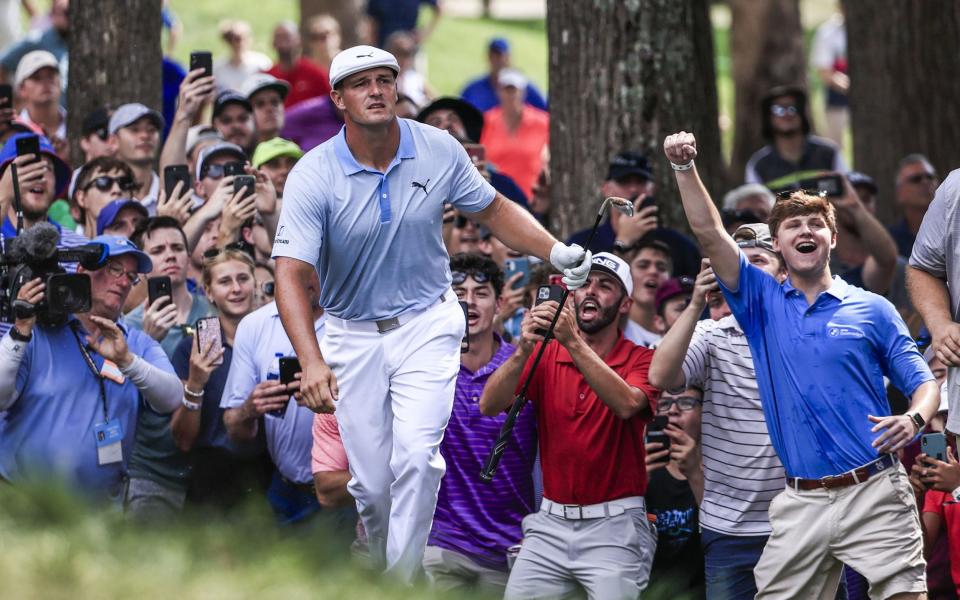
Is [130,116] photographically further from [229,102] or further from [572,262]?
[572,262]

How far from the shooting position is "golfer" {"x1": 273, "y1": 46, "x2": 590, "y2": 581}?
6.66 meters

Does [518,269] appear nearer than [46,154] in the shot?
Yes

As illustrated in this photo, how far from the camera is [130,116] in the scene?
1029 cm

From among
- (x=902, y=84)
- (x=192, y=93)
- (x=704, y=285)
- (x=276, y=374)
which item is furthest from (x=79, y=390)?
(x=902, y=84)

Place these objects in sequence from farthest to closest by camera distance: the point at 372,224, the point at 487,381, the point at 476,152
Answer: the point at 476,152, the point at 487,381, the point at 372,224

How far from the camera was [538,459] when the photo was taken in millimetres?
7949

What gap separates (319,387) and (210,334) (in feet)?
6.69

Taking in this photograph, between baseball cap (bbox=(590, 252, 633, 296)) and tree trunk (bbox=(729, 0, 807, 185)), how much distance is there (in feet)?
30.9

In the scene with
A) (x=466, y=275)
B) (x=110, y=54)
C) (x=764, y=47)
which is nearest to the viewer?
(x=466, y=275)

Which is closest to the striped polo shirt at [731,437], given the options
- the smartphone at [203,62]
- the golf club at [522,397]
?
the golf club at [522,397]

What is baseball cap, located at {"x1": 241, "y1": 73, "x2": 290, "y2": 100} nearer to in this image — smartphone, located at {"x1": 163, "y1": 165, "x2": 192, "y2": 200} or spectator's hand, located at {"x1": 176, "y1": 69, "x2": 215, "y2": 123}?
spectator's hand, located at {"x1": 176, "y1": 69, "x2": 215, "y2": 123}

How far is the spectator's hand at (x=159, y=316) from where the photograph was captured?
8.41 meters

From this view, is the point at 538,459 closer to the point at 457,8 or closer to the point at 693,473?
the point at 693,473

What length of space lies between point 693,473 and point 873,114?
21.0 feet
